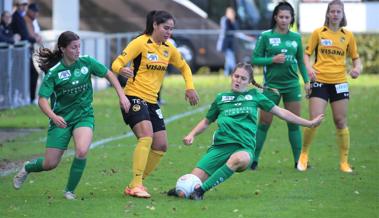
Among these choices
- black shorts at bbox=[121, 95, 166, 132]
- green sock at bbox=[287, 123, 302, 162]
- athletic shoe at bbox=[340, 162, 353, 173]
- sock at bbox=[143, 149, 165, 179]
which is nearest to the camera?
black shorts at bbox=[121, 95, 166, 132]

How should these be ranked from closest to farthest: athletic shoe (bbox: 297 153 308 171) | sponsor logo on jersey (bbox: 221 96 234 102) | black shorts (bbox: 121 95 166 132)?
sponsor logo on jersey (bbox: 221 96 234 102) → black shorts (bbox: 121 95 166 132) → athletic shoe (bbox: 297 153 308 171)

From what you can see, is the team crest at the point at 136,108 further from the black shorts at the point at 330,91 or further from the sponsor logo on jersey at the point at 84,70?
the black shorts at the point at 330,91

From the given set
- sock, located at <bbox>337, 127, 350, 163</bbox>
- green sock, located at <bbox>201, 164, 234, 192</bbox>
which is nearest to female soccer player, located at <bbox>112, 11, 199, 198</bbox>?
green sock, located at <bbox>201, 164, 234, 192</bbox>

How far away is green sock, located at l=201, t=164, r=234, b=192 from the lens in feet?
34.1

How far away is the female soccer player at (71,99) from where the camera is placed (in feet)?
34.8

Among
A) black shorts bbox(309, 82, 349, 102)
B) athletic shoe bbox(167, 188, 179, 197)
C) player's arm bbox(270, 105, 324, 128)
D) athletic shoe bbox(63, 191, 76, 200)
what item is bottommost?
athletic shoe bbox(63, 191, 76, 200)

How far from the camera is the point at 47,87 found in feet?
34.9

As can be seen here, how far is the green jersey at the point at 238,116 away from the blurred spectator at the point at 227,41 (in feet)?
76.6

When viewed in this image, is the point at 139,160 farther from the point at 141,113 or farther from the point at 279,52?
the point at 279,52

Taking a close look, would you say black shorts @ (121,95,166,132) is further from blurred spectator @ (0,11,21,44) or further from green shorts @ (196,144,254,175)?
blurred spectator @ (0,11,21,44)

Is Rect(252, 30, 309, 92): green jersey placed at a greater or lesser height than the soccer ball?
greater

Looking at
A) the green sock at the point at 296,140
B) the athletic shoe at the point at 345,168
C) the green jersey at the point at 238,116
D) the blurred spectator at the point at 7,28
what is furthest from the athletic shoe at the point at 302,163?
the blurred spectator at the point at 7,28

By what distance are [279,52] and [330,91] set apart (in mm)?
751

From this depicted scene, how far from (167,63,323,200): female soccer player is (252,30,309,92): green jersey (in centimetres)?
229
